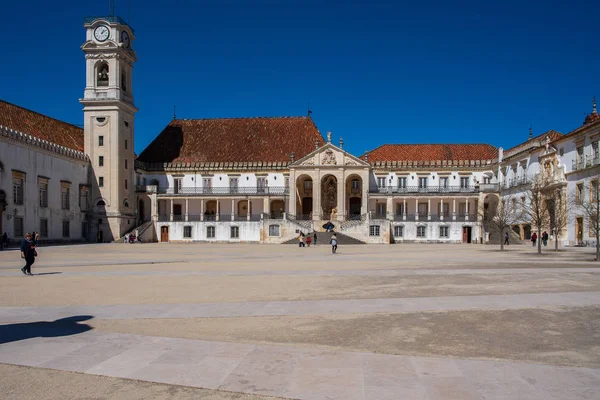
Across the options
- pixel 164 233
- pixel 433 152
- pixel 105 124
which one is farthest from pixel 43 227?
pixel 433 152

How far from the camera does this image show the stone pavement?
5.61m

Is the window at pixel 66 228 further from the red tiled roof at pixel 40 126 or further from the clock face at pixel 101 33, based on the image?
the clock face at pixel 101 33

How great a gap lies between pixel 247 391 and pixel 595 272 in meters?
15.9

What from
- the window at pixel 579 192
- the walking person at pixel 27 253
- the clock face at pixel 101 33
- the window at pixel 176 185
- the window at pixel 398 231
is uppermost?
the clock face at pixel 101 33

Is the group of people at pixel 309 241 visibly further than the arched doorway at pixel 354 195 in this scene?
No

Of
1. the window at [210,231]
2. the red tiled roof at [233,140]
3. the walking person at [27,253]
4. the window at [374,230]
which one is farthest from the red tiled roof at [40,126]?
the walking person at [27,253]

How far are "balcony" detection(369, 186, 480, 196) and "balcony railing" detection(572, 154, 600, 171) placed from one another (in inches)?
687

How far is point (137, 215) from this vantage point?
59.1 m

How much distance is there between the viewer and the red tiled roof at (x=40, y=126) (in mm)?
47125

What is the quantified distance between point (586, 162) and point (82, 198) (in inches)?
1753

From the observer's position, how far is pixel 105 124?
55.0m

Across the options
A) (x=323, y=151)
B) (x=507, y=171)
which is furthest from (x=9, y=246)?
(x=507, y=171)

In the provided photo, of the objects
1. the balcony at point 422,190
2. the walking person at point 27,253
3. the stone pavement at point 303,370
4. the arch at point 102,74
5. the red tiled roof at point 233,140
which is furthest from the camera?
the red tiled roof at point 233,140

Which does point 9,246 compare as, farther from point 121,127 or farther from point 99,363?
point 99,363
